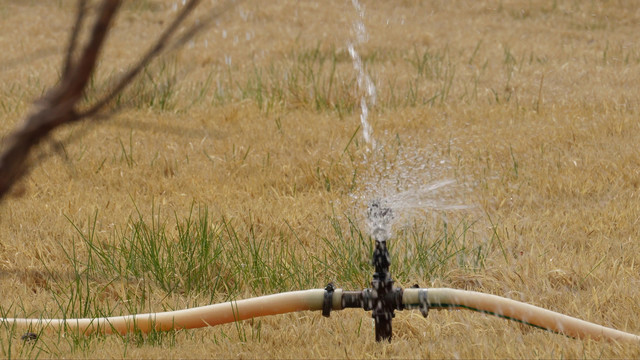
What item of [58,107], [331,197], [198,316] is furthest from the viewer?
[331,197]

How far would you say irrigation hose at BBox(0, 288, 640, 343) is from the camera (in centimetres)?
221

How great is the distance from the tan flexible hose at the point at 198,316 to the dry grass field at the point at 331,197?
5 centimetres

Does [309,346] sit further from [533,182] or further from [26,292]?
[533,182]

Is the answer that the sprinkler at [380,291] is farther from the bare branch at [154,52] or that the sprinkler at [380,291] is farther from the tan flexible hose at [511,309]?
the bare branch at [154,52]

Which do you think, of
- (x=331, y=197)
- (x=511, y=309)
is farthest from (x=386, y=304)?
(x=331, y=197)

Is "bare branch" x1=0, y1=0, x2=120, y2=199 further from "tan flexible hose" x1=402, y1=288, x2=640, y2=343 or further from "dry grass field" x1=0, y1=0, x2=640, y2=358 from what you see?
"tan flexible hose" x1=402, y1=288, x2=640, y2=343

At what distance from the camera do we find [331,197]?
12.6ft

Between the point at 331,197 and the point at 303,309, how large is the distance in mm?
1554

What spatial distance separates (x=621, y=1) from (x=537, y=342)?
8.77 m

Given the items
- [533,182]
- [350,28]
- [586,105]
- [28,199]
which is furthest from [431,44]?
[28,199]

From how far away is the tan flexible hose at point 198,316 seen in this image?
2.31 m

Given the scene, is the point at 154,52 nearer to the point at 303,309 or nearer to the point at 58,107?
the point at 58,107

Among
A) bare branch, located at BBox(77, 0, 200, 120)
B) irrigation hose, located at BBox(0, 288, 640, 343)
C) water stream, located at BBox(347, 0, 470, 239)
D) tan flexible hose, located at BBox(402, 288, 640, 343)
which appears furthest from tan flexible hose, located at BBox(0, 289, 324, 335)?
bare branch, located at BBox(77, 0, 200, 120)

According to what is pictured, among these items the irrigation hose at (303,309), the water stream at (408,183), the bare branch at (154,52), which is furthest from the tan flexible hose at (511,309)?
the bare branch at (154,52)
